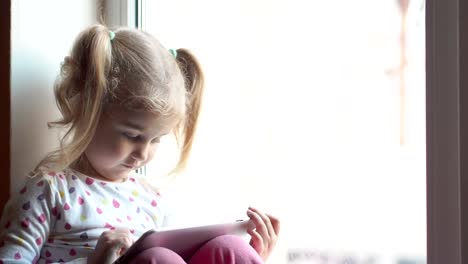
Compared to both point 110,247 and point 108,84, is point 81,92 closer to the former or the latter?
point 108,84

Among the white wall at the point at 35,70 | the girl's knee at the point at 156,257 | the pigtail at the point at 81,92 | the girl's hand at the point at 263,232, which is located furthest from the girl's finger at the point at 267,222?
the white wall at the point at 35,70

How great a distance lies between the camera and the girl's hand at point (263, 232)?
111 cm

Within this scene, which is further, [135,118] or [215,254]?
[135,118]

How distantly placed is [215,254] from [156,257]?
4.3 inches

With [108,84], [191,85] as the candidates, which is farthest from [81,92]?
[191,85]

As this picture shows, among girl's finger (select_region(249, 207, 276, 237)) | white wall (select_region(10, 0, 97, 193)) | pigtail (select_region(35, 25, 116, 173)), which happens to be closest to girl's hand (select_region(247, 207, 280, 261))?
girl's finger (select_region(249, 207, 276, 237))

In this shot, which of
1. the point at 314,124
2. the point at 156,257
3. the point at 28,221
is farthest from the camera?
the point at 314,124

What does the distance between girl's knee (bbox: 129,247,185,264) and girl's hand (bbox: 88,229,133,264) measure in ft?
0.27

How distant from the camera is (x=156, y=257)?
95cm

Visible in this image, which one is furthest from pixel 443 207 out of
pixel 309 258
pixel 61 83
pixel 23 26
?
pixel 23 26

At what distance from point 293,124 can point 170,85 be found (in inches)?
9.7

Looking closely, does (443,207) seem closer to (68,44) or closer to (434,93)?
(434,93)

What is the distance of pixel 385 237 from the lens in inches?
43.9

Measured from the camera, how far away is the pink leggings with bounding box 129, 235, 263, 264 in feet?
3.12
